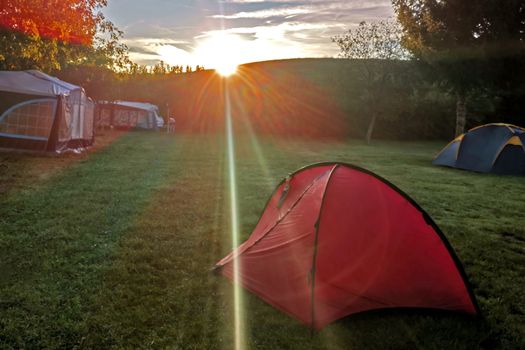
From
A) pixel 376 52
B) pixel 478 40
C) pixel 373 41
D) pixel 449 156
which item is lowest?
pixel 449 156

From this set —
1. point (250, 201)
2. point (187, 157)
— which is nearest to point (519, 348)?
point (250, 201)

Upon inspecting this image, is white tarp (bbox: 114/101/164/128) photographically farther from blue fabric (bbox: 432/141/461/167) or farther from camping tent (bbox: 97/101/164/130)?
blue fabric (bbox: 432/141/461/167)

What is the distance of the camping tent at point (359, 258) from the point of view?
3971mm

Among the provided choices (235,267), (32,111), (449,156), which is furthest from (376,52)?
(235,267)

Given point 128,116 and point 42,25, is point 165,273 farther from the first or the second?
point 128,116

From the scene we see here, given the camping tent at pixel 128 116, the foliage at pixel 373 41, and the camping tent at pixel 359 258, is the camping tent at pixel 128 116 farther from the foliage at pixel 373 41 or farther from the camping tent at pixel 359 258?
the camping tent at pixel 359 258

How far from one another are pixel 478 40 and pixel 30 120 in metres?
13.9

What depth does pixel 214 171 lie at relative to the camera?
41.7 ft

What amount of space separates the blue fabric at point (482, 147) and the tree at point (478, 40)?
5016mm

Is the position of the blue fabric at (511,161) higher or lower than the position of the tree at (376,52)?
lower

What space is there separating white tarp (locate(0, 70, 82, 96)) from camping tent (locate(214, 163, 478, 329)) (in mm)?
12391

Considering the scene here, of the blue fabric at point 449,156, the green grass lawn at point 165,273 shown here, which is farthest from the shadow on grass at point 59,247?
the blue fabric at point 449,156

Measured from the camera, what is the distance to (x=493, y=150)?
1547cm

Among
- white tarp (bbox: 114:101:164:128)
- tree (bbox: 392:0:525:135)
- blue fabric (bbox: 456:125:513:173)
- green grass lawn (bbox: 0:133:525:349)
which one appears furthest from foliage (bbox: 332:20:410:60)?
green grass lawn (bbox: 0:133:525:349)
